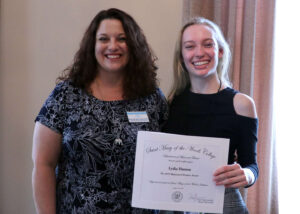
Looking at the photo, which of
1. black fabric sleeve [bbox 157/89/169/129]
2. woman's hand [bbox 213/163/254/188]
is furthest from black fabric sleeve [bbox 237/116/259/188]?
black fabric sleeve [bbox 157/89/169/129]

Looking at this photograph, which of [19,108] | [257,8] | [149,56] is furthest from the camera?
[19,108]

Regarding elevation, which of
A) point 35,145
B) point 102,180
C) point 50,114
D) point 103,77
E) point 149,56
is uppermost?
point 149,56

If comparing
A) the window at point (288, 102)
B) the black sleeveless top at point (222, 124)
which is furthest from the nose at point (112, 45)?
the window at point (288, 102)

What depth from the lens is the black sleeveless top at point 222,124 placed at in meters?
1.50

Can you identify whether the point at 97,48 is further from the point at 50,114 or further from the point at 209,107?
the point at 209,107

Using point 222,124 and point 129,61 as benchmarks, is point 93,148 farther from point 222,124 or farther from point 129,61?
point 222,124

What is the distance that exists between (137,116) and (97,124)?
0.61 ft

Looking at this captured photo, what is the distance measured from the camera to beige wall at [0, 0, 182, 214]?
2.29 meters

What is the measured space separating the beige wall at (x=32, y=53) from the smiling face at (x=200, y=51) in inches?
30.2

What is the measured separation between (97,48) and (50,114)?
1.19ft

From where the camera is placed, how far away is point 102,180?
141 cm

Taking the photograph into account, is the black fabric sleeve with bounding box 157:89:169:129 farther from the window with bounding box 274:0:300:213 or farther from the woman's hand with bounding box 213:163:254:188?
the window with bounding box 274:0:300:213

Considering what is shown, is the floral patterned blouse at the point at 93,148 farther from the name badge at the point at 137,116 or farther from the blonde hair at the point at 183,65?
the blonde hair at the point at 183,65

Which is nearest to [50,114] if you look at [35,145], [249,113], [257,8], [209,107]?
[35,145]
